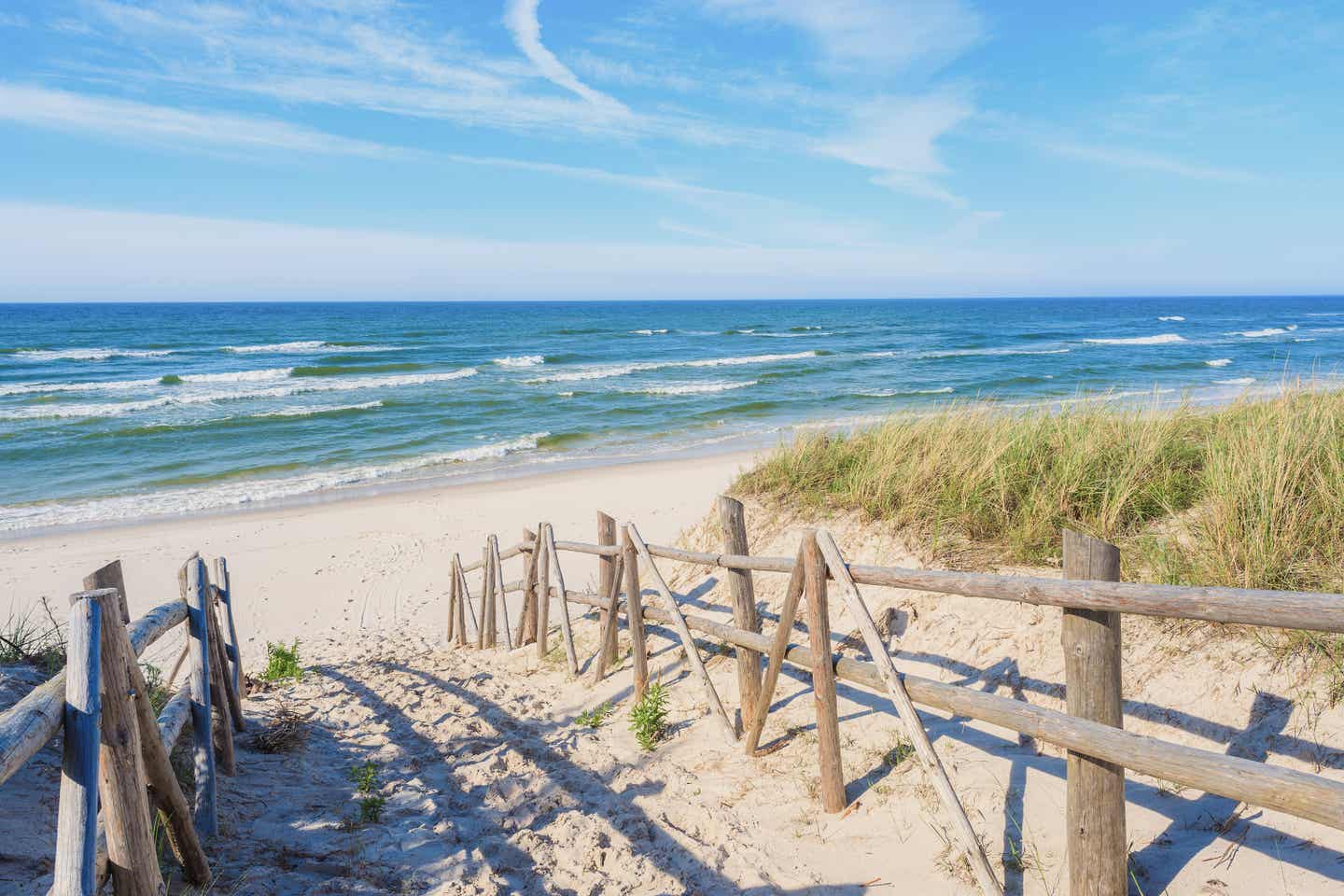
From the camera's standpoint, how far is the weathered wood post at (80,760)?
2355 mm

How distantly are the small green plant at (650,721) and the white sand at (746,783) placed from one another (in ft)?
0.31

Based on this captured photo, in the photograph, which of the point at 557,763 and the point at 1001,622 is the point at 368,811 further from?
the point at 1001,622

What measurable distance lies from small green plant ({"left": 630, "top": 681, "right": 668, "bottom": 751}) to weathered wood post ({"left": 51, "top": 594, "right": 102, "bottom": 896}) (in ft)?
11.5

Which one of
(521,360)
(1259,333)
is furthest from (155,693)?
(1259,333)

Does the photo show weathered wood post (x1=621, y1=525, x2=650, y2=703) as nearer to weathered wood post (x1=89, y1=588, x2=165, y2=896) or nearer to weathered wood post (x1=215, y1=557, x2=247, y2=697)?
weathered wood post (x1=215, y1=557, x2=247, y2=697)

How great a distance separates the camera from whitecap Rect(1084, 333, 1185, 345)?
46.2 metres

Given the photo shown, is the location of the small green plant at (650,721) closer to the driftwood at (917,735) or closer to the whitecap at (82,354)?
the driftwood at (917,735)

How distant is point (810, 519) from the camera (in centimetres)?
726

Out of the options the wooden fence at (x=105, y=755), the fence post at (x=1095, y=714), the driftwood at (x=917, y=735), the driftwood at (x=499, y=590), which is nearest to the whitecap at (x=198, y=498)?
the driftwood at (x=499, y=590)

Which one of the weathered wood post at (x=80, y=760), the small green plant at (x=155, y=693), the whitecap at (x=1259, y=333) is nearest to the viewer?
the weathered wood post at (x=80, y=760)

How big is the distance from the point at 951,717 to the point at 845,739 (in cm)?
67

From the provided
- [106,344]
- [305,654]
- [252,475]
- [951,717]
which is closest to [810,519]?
[951,717]

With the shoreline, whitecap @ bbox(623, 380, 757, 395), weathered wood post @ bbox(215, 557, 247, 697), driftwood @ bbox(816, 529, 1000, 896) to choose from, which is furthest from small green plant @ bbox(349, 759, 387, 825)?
whitecap @ bbox(623, 380, 757, 395)

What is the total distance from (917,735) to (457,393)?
91.6ft
